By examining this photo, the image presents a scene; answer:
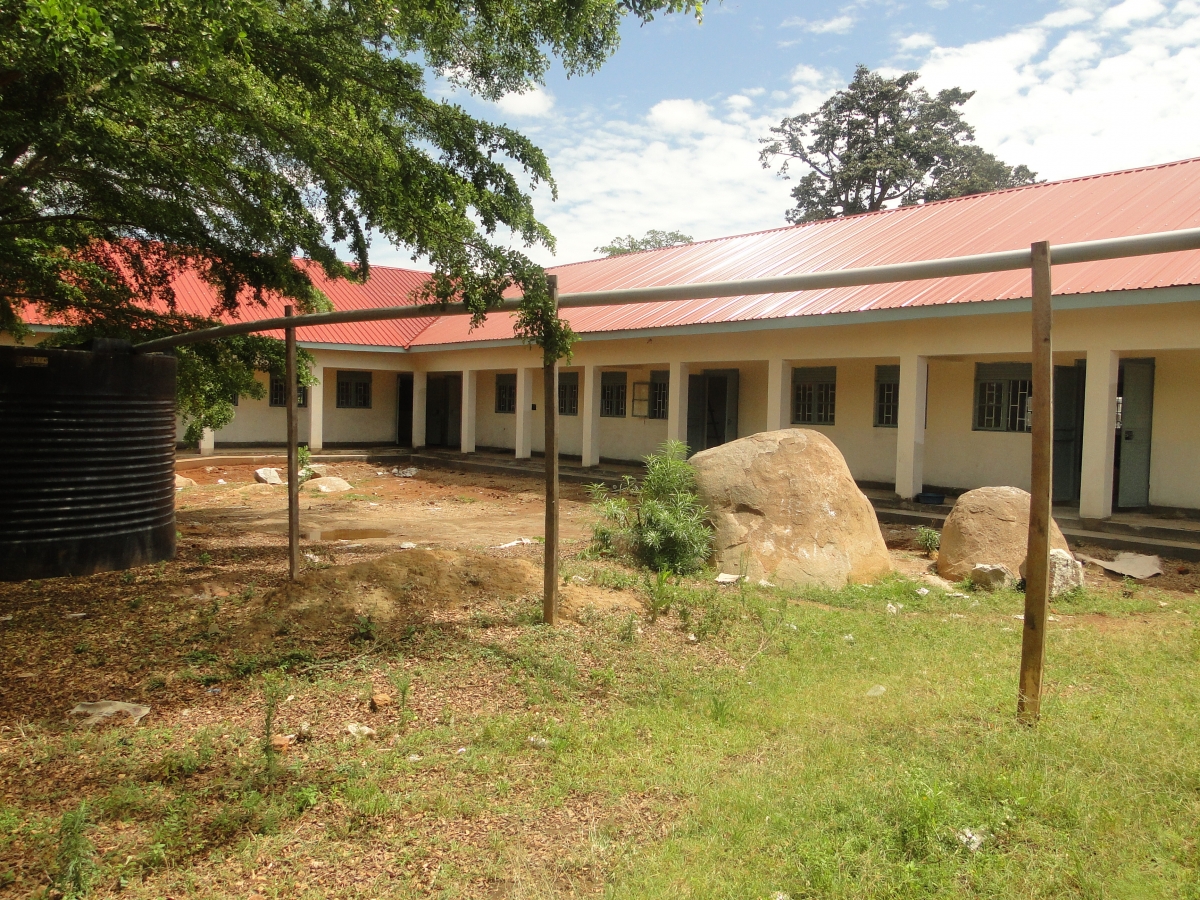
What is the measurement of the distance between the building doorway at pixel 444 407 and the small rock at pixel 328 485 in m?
8.29

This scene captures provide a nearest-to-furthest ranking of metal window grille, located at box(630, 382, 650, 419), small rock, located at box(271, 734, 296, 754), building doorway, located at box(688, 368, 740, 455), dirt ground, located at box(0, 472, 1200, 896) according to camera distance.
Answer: dirt ground, located at box(0, 472, 1200, 896)
small rock, located at box(271, 734, 296, 754)
building doorway, located at box(688, 368, 740, 455)
metal window grille, located at box(630, 382, 650, 419)

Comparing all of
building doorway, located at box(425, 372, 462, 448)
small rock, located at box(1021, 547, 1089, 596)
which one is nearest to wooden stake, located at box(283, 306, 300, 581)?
small rock, located at box(1021, 547, 1089, 596)

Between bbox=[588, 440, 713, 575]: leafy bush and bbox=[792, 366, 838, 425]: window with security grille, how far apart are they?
7.43 meters

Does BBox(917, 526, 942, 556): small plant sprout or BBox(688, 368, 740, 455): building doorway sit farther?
BBox(688, 368, 740, 455): building doorway

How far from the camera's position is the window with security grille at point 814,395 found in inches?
610

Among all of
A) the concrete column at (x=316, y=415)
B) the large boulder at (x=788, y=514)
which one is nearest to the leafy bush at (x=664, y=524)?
the large boulder at (x=788, y=514)

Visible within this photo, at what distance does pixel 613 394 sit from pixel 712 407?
2908 mm

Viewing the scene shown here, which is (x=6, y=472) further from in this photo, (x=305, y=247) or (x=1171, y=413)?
(x=1171, y=413)

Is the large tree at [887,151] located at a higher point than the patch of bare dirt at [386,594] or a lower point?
higher

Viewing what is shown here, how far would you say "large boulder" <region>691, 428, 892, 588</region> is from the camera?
7863 millimetres

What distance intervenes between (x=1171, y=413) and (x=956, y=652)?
26.5ft

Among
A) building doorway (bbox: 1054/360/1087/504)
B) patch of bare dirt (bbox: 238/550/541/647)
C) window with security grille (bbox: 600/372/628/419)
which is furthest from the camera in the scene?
window with security grille (bbox: 600/372/628/419)

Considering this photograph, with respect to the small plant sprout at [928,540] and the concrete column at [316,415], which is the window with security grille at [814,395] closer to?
the small plant sprout at [928,540]

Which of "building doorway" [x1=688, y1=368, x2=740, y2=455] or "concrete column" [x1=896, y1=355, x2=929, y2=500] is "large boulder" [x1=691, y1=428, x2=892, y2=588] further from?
"building doorway" [x1=688, y1=368, x2=740, y2=455]
